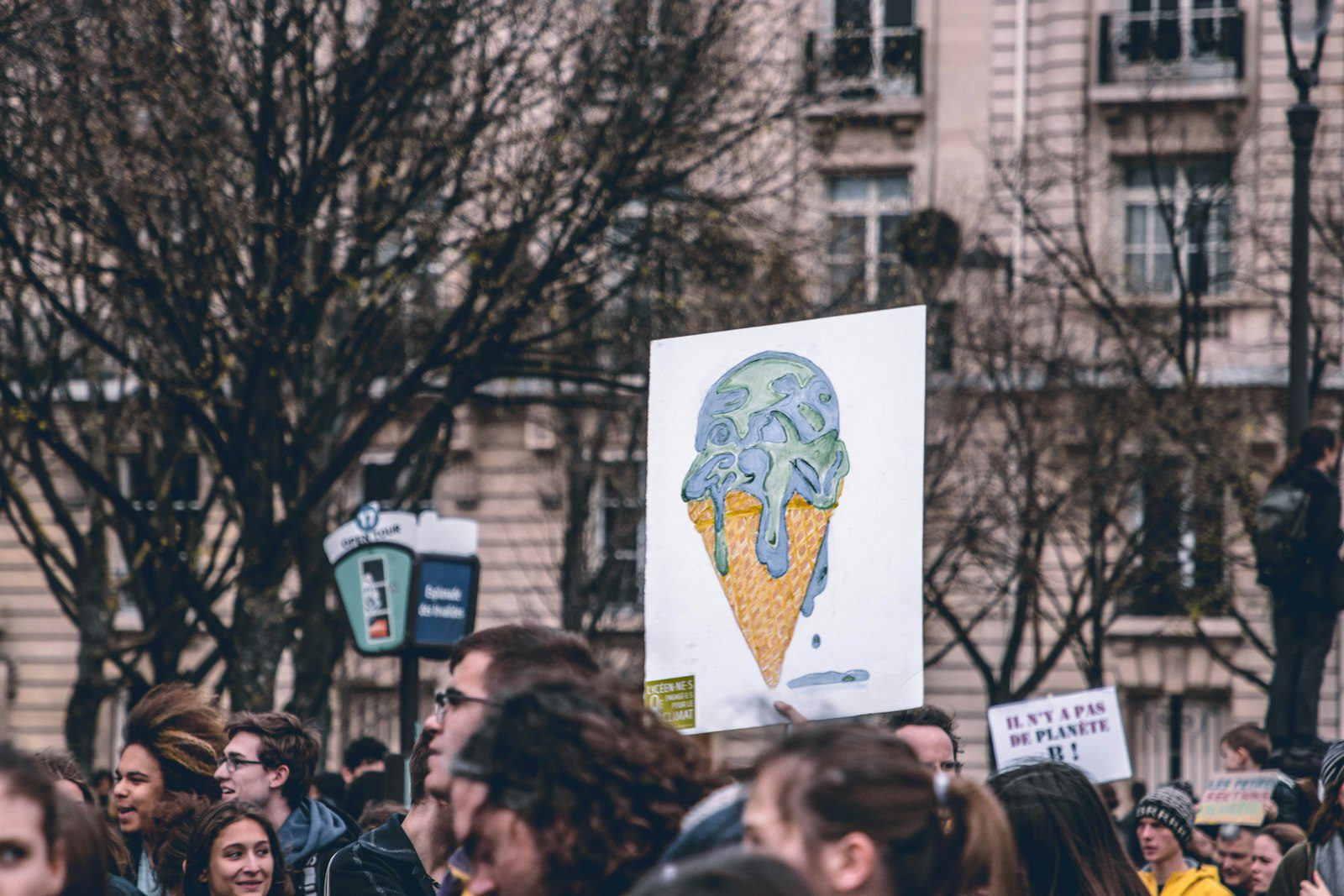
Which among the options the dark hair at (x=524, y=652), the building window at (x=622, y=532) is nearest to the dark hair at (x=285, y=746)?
the dark hair at (x=524, y=652)

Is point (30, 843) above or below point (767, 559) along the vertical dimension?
below

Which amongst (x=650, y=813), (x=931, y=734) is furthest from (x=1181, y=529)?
(x=650, y=813)

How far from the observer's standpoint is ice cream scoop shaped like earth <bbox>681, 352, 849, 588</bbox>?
560cm

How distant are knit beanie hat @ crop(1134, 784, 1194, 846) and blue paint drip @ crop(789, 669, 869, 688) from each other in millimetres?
3005

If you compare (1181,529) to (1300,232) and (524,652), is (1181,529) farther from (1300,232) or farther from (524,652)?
(524,652)

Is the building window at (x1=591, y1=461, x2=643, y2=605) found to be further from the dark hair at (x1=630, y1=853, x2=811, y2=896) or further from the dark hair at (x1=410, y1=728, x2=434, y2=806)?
the dark hair at (x1=630, y1=853, x2=811, y2=896)

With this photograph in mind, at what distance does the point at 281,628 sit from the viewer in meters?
13.9

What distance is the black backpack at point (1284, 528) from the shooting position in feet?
34.4

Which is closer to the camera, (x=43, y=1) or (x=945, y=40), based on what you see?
(x=43, y=1)

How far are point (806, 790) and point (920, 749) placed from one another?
254 centimetres

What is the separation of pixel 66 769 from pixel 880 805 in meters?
3.83

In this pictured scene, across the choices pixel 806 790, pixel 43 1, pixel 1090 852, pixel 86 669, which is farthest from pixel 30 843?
pixel 86 669

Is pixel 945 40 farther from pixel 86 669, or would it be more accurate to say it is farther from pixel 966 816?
pixel 966 816

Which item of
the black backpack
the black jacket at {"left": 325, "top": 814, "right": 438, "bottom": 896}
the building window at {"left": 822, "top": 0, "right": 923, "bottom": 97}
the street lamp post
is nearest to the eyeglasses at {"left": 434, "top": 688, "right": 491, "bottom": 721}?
the black jacket at {"left": 325, "top": 814, "right": 438, "bottom": 896}
